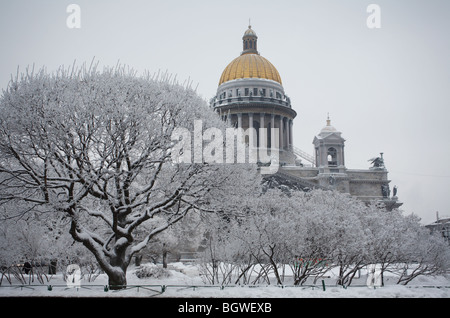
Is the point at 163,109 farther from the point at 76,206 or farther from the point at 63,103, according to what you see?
the point at 76,206

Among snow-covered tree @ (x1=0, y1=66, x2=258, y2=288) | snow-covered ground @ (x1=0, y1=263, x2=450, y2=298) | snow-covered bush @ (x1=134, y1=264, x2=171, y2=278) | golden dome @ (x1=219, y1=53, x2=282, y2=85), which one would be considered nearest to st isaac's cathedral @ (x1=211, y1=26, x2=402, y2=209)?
golden dome @ (x1=219, y1=53, x2=282, y2=85)

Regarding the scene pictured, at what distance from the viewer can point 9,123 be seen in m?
19.8

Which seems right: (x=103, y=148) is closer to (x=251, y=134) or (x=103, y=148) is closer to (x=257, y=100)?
(x=251, y=134)

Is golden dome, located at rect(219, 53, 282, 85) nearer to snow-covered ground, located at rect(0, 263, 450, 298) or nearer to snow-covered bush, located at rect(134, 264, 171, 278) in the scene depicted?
snow-covered bush, located at rect(134, 264, 171, 278)

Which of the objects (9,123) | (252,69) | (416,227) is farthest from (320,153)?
(9,123)

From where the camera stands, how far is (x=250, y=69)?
90.7 meters

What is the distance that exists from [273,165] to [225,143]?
42544 millimetres

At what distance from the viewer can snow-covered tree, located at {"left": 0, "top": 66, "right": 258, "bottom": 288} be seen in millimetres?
19562

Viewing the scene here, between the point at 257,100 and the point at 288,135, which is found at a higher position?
the point at 257,100

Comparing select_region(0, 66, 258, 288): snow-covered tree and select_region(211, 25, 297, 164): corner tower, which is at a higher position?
select_region(211, 25, 297, 164): corner tower

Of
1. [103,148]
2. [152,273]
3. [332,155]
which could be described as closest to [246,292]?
[103,148]

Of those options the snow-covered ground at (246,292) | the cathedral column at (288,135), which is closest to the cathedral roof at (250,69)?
the cathedral column at (288,135)

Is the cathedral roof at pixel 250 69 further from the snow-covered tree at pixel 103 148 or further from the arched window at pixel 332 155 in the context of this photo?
the snow-covered tree at pixel 103 148

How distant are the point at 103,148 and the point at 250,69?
238 feet
